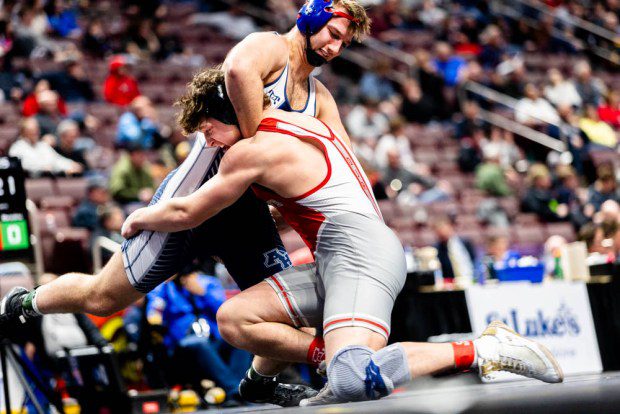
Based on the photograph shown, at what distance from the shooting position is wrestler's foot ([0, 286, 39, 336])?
4.29 meters

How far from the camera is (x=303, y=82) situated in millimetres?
4426

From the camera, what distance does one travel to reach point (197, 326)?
6.59 metres

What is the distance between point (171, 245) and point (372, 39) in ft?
33.4

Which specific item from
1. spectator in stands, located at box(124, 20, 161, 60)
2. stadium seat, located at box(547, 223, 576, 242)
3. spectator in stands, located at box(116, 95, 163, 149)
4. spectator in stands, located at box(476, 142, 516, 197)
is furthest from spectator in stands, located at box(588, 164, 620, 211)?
spectator in stands, located at box(124, 20, 161, 60)

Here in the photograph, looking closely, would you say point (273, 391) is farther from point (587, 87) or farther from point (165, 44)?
point (587, 87)

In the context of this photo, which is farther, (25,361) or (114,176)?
(114,176)

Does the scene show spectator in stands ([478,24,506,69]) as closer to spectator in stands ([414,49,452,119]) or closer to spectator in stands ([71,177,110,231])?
spectator in stands ([414,49,452,119])

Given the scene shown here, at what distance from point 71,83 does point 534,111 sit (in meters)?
6.20

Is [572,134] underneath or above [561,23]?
underneath

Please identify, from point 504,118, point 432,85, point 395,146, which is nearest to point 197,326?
point 395,146

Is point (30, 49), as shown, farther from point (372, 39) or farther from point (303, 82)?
point (303, 82)

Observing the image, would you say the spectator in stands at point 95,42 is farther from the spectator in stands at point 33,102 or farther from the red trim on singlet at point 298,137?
the red trim on singlet at point 298,137

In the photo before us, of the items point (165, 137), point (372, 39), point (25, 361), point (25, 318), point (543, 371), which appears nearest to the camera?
point (543, 371)

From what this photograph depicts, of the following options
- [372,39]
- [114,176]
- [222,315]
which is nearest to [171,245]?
[222,315]
